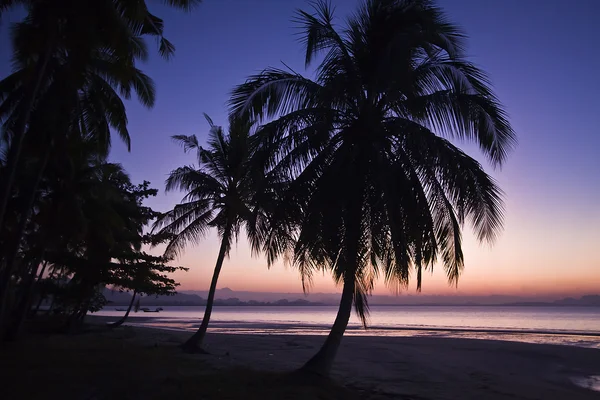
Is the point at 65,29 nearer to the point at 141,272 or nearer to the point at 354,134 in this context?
the point at 354,134

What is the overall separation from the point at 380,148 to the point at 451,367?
8.55 m

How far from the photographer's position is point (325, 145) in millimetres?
10406

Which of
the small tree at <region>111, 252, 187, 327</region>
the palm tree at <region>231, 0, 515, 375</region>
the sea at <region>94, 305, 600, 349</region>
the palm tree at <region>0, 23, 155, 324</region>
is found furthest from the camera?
the sea at <region>94, 305, 600, 349</region>

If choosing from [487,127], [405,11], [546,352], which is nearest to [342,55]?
[405,11]

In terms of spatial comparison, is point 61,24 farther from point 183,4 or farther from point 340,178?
point 340,178

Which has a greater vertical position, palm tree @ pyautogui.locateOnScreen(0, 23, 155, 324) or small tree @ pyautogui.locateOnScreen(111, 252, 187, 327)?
palm tree @ pyautogui.locateOnScreen(0, 23, 155, 324)

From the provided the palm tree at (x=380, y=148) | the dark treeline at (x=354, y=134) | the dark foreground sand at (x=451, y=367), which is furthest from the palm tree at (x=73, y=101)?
the dark foreground sand at (x=451, y=367)

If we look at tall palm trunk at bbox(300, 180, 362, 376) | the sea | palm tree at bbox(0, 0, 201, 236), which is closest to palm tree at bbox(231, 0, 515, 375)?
tall palm trunk at bbox(300, 180, 362, 376)

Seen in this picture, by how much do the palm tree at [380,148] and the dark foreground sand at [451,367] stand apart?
222cm

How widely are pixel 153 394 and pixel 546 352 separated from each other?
18.0m

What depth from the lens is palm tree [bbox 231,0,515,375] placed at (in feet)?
30.6

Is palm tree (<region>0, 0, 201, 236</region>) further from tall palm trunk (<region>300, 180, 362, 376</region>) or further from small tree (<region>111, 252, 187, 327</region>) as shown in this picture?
small tree (<region>111, 252, 187, 327</region>)

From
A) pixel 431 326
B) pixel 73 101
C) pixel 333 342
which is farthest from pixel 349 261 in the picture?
pixel 431 326

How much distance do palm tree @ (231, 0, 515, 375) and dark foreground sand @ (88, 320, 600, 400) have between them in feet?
7.28
